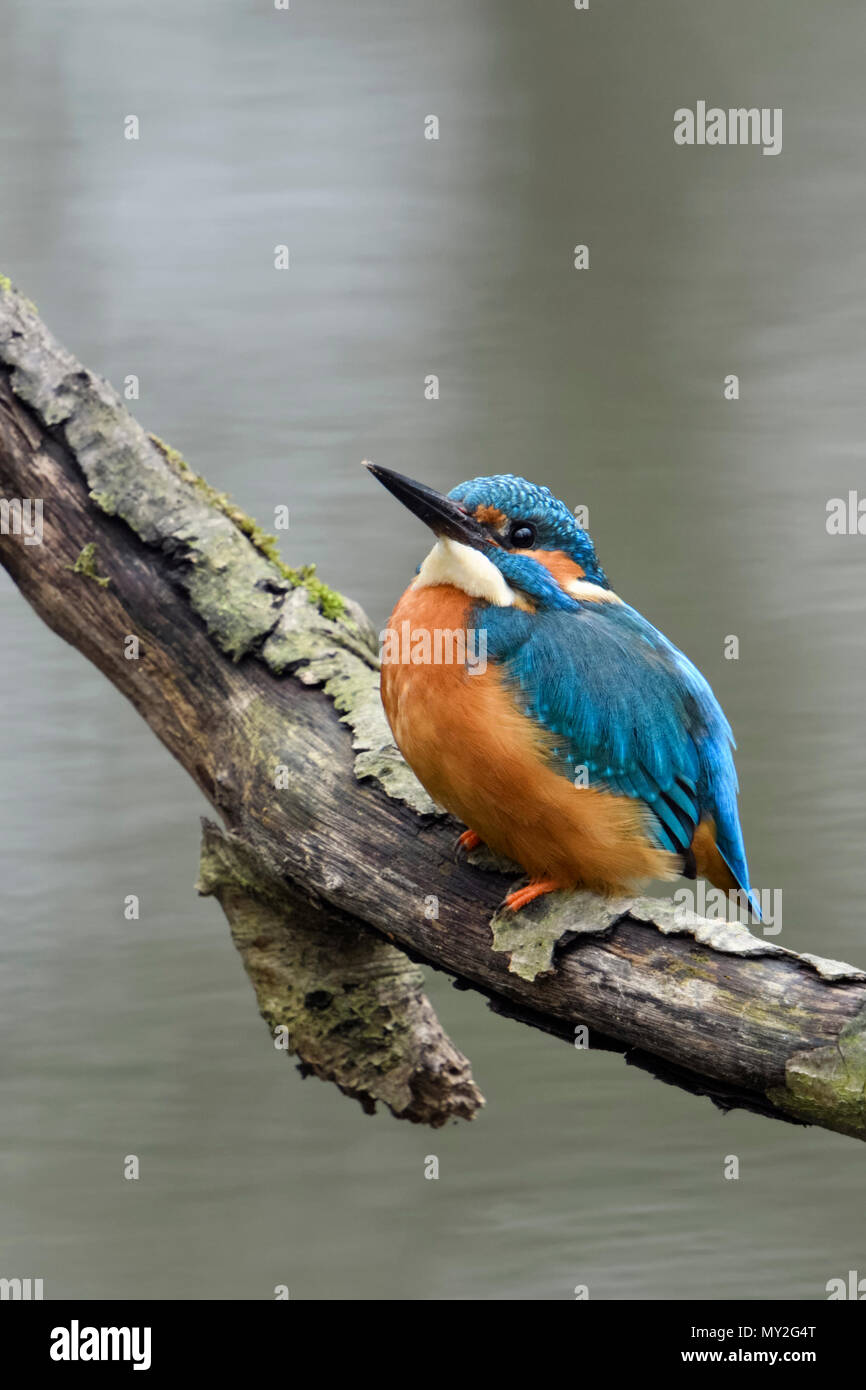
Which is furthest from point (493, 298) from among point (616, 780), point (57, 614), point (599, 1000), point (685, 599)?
point (599, 1000)

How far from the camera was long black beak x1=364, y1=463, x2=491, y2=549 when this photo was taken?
1413 mm

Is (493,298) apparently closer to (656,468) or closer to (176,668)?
(656,468)

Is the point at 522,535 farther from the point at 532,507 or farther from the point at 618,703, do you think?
the point at 618,703

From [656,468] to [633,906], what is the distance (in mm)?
1690

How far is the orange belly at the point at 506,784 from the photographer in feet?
4.65

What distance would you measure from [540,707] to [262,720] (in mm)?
443

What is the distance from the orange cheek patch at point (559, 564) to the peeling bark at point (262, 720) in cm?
32

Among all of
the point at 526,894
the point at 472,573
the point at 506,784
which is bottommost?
the point at 526,894

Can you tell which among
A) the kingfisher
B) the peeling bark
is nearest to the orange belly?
the kingfisher

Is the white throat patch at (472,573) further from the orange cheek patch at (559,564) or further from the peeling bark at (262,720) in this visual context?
the peeling bark at (262,720)

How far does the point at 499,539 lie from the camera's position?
149cm

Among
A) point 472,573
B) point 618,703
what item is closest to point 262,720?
point 472,573

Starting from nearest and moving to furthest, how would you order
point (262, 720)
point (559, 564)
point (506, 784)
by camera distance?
point (506, 784) < point (559, 564) < point (262, 720)

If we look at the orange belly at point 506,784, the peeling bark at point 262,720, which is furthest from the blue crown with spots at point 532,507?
the peeling bark at point 262,720
